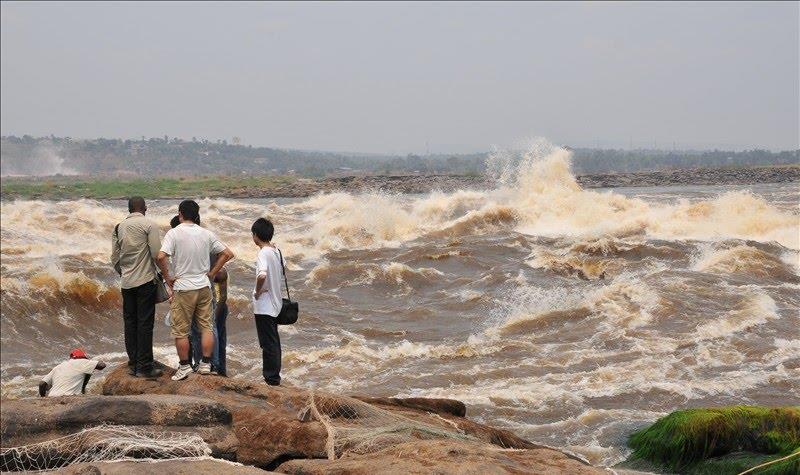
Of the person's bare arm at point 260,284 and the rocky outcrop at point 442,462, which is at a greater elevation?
the person's bare arm at point 260,284

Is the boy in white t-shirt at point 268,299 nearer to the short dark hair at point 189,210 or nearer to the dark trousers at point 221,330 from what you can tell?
the short dark hair at point 189,210

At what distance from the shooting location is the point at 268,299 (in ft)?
22.5

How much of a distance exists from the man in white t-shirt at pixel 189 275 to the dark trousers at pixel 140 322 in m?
0.17

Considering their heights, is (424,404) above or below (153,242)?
below

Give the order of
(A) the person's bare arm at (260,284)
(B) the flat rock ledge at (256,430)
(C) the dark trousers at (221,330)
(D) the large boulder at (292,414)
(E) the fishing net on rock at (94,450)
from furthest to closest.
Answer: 1. (C) the dark trousers at (221,330)
2. (A) the person's bare arm at (260,284)
3. (D) the large boulder at (292,414)
4. (E) the fishing net on rock at (94,450)
5. (B) the flat rock ledge at (256,430)

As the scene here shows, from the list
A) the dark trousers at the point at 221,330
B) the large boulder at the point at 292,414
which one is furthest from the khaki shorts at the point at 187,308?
the dark trousers at the point at 221,330

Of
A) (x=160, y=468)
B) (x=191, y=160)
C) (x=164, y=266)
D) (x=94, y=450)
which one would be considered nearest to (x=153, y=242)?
(x=164, y=266)

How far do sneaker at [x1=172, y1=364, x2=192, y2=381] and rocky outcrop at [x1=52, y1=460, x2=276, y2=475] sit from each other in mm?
1688

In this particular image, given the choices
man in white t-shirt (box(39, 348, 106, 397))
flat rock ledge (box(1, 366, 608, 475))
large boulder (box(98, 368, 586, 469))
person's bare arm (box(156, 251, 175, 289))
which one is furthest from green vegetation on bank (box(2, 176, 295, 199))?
flat rock ledge (box(1, 366, 608, 475))

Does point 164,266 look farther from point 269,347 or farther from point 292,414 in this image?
point 292,414

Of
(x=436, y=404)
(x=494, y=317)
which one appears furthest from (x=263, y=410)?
(x=494, y=317)

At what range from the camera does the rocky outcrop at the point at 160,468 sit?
4.52 meters

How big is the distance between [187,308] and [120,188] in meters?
72.8

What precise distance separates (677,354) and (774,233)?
566 inches
